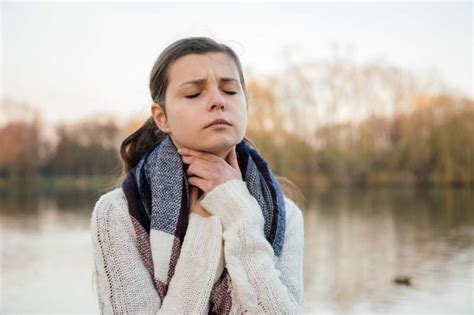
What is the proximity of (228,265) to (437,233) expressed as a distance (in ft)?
78.8

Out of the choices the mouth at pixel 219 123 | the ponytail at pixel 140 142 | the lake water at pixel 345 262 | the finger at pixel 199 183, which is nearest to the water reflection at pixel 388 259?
the lake water at pixel 345 262

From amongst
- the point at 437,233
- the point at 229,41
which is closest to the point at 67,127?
the point at 437,233

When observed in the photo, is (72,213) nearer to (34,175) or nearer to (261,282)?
(34,175)

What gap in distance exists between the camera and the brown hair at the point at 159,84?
208 centimetres

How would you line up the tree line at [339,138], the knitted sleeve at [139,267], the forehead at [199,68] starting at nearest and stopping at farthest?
1. the knitted sleeve at [139,267]
2. the forehead at [199,68]
3. the tree line at [339,138]

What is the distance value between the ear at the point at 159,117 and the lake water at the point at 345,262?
19.5 ft

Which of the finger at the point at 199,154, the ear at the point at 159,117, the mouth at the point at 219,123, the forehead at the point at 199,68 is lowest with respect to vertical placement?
the finger at the point at 199,154

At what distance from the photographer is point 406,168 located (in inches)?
1984

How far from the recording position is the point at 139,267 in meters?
1.95

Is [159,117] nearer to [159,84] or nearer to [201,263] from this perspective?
[159,84]

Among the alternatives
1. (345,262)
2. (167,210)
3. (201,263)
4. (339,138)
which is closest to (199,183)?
(167,210)

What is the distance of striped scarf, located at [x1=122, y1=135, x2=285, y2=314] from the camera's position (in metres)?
1.97

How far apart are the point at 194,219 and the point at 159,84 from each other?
1.57 ft

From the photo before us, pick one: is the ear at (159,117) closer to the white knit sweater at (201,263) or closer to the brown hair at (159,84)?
the brown hair at (159,84)
